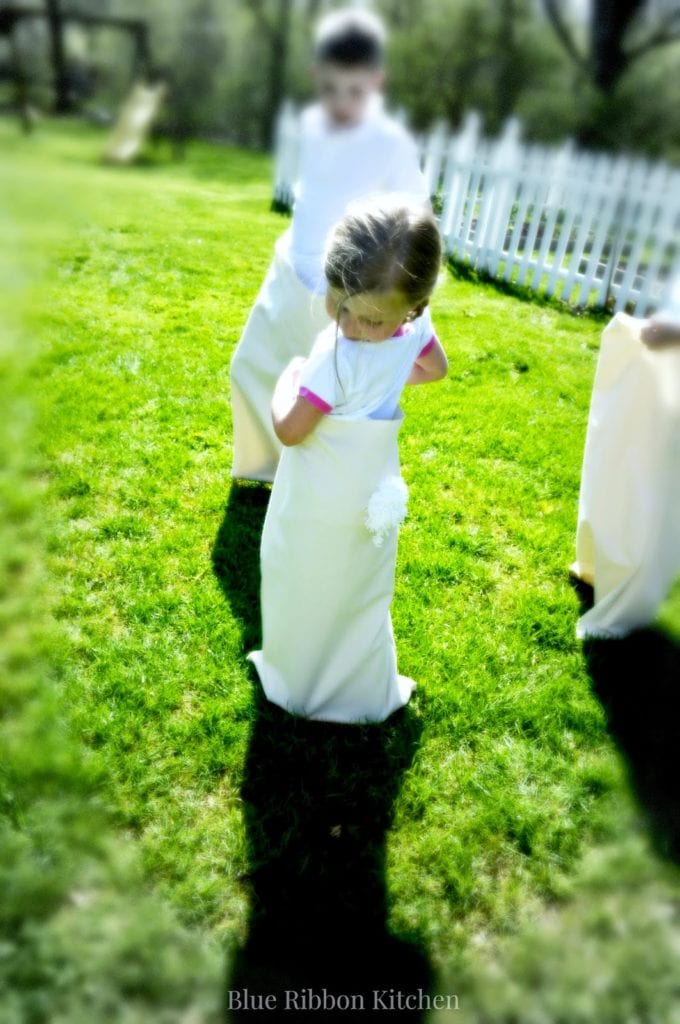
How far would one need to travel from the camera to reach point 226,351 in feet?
15.3

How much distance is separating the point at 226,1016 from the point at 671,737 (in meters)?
1.73

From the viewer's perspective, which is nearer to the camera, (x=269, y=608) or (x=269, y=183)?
(x=269, y=183)

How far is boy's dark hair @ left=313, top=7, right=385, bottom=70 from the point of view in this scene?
0.49 metres

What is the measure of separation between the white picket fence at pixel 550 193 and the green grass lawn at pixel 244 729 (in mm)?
213

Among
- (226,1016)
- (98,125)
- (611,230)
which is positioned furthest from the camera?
(226,1016)

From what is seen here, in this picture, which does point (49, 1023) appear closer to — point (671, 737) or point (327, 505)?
point (327, 505)

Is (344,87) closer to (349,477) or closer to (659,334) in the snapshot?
(349,477)

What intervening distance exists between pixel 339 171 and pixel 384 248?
0.19 metres

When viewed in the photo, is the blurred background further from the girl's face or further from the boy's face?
the girl's face

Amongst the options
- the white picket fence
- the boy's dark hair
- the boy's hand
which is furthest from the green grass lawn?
the boy's hand

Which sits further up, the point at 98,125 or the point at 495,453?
the point at 98,125

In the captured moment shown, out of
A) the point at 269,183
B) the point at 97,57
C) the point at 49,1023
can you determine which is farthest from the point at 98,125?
the point at 49,1023

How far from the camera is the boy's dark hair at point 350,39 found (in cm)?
49

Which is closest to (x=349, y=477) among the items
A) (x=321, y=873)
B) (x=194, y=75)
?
(x=321, y=873)
